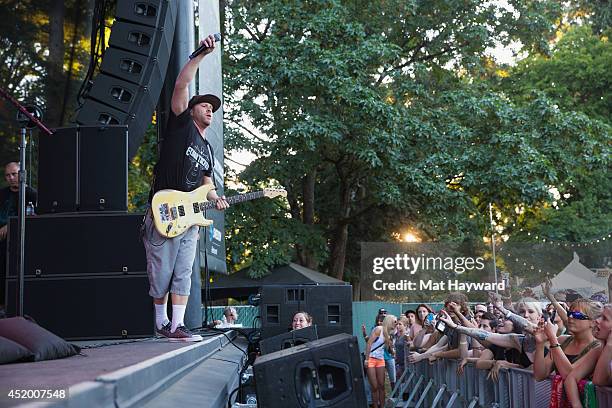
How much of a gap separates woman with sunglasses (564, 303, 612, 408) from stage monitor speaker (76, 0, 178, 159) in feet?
14.7

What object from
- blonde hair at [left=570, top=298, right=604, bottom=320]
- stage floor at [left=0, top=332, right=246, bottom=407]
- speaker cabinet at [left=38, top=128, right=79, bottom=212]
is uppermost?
speaker cabinet at [left=38, top=128, right=79, bottom=212]

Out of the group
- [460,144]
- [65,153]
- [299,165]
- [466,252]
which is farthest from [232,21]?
[65,153]

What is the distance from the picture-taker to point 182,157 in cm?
600

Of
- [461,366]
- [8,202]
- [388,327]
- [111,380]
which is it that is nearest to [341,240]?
[388,327]

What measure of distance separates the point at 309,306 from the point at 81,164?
399cm

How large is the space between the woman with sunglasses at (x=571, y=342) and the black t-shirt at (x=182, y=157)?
259 cm

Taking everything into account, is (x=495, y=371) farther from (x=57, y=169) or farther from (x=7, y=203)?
(x=7, y=203)

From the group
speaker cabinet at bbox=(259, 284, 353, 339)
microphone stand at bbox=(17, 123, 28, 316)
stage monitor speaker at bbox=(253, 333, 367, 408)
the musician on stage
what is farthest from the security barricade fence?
microphone stand at bbox=(17, 123, 28, 316)

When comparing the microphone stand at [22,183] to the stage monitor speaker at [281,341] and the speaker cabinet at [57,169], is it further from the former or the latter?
the stage monitor speaker at [281,341]

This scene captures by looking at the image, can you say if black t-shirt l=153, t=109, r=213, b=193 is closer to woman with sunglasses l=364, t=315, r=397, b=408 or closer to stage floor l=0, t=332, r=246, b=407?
stage floor l=0, t=332, r=246, b=407

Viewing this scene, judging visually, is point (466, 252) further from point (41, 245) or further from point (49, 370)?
point (49, 370)

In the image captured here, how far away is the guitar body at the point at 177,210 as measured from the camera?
5.91 m

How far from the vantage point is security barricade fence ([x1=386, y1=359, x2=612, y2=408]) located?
706 centimetres

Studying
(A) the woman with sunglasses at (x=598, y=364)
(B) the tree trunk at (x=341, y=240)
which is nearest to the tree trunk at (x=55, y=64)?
(A) the woman with sunglasses at (x=598, y=364)
